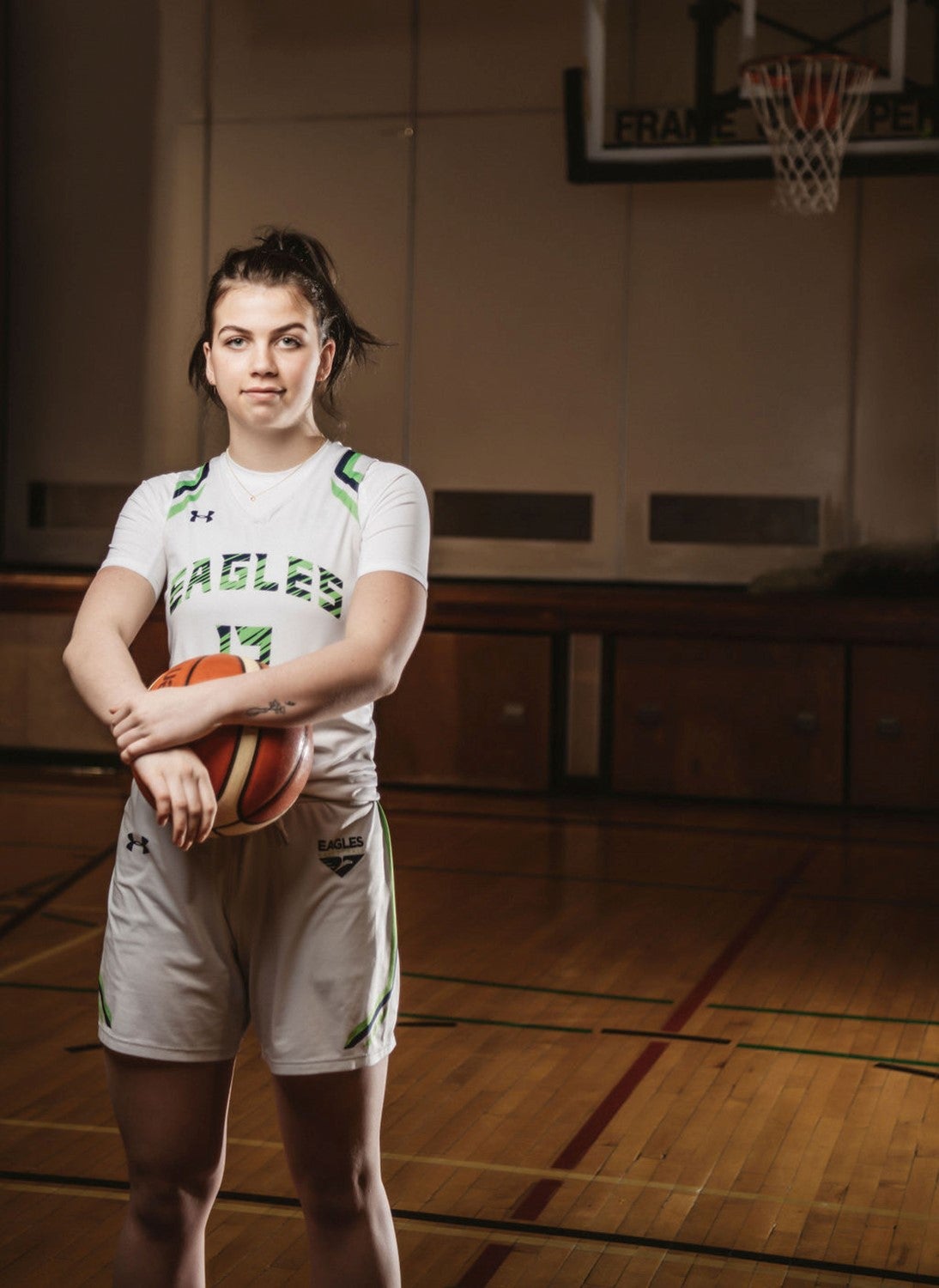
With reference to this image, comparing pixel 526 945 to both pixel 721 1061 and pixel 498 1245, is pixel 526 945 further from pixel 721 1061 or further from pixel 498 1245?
pixel 498 1245

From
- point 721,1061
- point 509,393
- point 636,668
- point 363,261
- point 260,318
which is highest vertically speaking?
point 363,261

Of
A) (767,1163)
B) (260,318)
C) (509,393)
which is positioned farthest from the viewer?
(509,393)

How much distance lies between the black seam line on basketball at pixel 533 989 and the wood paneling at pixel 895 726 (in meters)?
3.27

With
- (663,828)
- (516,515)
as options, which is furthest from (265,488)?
(516,515)

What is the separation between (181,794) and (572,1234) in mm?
1531

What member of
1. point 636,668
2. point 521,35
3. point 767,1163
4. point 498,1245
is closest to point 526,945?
point 767,1163

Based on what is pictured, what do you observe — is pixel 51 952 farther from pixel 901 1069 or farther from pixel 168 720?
pixel 168 720

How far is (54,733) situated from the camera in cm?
814

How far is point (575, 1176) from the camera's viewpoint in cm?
306

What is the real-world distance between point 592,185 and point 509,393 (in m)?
1.20

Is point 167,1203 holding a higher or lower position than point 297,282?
lower

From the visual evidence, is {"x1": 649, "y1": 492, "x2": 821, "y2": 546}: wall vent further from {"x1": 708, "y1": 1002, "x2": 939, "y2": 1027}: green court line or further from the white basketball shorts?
the white basketball shorts

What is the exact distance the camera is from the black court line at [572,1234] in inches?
104

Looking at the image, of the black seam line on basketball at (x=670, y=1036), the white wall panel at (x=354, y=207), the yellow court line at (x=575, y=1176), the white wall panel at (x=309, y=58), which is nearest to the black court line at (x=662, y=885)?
the black seam line on basketball at (x=670, y=1036)
